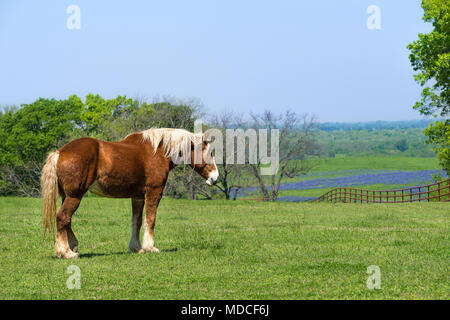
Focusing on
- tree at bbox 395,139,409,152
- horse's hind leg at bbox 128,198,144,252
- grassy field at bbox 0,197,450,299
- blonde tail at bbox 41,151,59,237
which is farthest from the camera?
tree at bbox 395,139,409,152

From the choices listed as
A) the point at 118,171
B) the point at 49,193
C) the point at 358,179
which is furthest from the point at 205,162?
the point at 358,179

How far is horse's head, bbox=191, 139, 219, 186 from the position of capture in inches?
439

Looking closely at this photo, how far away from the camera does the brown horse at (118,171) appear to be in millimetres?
9992

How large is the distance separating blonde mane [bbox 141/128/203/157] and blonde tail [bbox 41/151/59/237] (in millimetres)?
1753

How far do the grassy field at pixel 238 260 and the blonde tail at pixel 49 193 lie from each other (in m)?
0.69

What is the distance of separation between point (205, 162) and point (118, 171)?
169 cm

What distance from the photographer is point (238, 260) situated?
10.1 meters

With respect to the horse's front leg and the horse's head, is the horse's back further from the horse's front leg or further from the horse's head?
the horse's head

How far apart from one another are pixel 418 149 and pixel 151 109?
108061 millimetres

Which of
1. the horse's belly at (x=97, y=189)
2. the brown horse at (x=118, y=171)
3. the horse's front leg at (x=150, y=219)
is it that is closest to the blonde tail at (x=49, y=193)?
the brown horse at (x=118, y=171)

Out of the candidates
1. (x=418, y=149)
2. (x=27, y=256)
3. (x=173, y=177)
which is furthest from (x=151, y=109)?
(x=418, y=149)

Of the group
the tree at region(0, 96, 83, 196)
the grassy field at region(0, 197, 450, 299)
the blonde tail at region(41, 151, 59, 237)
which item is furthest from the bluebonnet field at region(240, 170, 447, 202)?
the blonde tail at region(41, 151, 59, 237)
